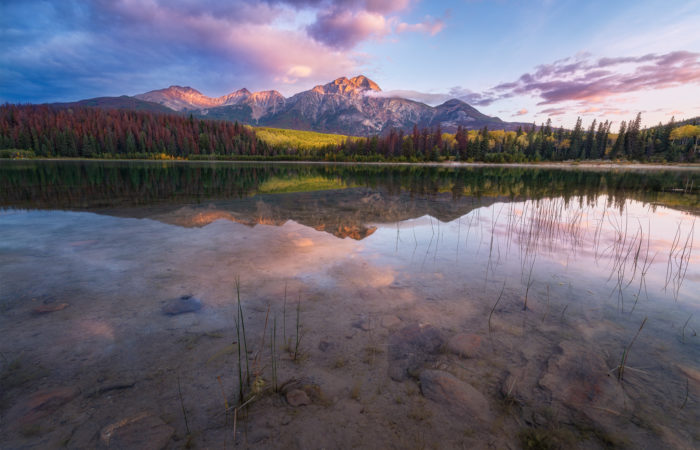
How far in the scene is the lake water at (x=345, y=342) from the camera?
133 inches

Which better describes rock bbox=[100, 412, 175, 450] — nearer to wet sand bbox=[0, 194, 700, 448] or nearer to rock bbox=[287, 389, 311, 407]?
wet sand bbox=[0, 194, 700, 448]

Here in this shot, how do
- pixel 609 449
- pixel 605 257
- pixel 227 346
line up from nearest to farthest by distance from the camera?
pixel 609 449
pixel 227 346
pixel 605 257

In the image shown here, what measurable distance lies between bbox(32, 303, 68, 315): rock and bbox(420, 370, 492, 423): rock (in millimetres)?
7072

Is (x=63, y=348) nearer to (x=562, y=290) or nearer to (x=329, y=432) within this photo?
(x=329, y=432)

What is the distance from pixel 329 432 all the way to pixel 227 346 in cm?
231

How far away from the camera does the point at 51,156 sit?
13475cm

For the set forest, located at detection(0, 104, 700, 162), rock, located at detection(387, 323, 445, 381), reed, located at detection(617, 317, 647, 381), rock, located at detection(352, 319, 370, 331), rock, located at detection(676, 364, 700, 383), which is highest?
forest, located at detection(0, 104, 700, 162)

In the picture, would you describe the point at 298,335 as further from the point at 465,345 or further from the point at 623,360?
the point at 623,360

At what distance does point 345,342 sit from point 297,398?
1.36m

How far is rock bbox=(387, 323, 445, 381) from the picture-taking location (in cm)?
434

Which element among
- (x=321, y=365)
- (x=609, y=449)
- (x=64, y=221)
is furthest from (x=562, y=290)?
(x=64, y=221)

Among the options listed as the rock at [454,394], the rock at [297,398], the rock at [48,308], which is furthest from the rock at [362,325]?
the rock at [48,308]

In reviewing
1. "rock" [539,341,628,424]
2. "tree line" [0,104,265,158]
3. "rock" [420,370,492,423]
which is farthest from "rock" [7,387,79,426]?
"tree line" [0,104,265,158]

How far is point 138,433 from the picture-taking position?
3.20m
